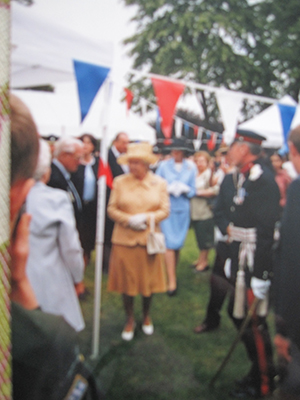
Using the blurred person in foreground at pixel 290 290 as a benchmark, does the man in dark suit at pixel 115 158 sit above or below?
above

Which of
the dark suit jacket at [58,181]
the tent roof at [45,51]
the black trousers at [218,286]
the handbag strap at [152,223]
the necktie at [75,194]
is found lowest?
the black trousers at [218,286]

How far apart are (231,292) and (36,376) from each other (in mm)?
761

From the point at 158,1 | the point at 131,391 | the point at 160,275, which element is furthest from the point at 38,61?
the point at 131,391

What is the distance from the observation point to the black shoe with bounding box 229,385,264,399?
1.08 meters

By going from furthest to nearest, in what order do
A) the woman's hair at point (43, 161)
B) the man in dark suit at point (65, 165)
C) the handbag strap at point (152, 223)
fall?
the handbag strap at point (152, 223) < the man in dark suit at point (65, 165) < the woman's hair at point (43, 161)

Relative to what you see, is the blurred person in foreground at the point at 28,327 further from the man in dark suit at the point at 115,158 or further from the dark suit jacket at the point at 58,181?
the man in dark suit at the point at 115,158

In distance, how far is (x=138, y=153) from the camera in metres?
1.01

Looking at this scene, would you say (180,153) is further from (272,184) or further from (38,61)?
(38,61)

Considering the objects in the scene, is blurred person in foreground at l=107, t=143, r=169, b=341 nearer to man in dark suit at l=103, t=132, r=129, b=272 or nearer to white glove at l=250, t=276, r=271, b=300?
man in dark suit at l=103, t=132, r=129, b=272

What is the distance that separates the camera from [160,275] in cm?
122

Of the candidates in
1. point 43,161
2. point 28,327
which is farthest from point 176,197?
point 28,327

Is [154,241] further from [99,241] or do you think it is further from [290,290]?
[290,290]

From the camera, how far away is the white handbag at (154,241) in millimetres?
1141

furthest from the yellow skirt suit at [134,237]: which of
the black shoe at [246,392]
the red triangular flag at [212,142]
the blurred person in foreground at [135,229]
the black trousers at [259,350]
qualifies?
the black shoe at [246,392]
